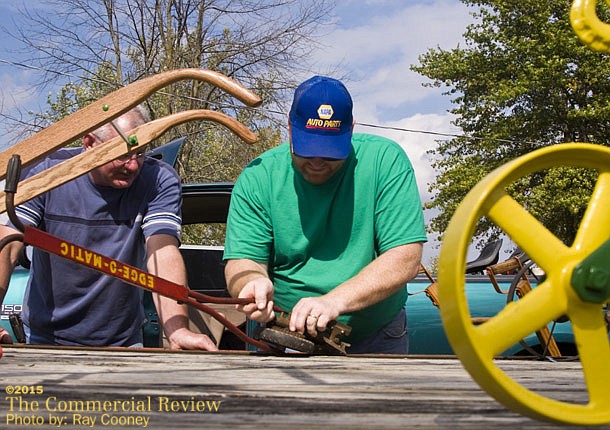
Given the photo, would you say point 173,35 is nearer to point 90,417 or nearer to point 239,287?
point 239,287

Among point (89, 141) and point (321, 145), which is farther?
point (89, 141)

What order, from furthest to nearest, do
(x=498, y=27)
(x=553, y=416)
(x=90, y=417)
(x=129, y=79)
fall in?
1. (x=498, y=27)
2. (x=129, y=79)
3. (x=90, y=417)
4. (x=553, y=416)

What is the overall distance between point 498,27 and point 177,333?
23.4 meters

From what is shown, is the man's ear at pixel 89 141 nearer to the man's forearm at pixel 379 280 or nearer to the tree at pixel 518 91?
the man's forearm at pixel 379 280

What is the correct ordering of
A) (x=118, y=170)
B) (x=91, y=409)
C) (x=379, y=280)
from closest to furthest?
1. (x=91, y=409)
2. (x=379, y=280)
3. (x=118, y=170)

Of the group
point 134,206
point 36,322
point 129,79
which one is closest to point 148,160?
point 134,206

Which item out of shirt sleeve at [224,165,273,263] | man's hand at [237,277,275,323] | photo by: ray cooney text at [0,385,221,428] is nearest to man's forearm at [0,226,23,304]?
shirt sleeve at [224,165,273,263]

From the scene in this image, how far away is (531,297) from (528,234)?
0.09 m

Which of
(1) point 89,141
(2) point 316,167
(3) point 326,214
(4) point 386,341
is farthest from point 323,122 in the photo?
(1) point 89,141

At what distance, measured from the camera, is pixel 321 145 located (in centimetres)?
252

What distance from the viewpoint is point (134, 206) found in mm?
3104

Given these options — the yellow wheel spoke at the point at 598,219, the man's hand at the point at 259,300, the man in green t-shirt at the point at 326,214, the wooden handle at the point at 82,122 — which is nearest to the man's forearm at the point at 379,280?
the man in green t-shirt at the point at 326,214

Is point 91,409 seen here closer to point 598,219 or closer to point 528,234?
point 528,234

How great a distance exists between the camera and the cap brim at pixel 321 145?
2518 millimetres
